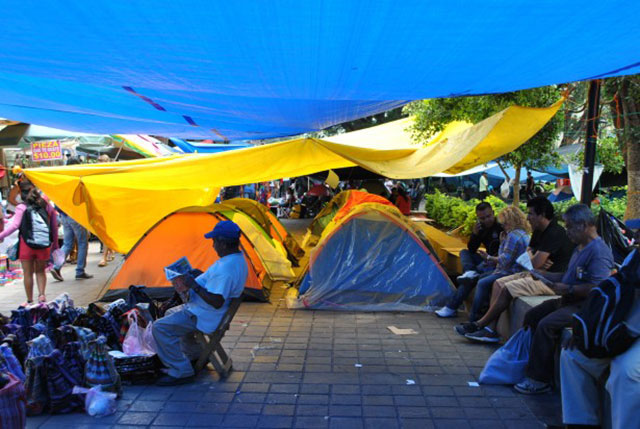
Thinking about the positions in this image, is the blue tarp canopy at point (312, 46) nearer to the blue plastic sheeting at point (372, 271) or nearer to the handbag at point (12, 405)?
the handbag at point (12, 405)

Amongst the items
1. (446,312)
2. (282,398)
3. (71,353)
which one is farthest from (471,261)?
(71,353)

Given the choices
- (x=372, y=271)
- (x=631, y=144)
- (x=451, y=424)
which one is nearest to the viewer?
(x=451, y=424)

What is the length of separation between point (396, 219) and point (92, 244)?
366 inches

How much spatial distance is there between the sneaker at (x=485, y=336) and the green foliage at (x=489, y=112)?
3447 mm

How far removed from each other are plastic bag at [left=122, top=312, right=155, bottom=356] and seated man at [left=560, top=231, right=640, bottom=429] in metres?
3.40

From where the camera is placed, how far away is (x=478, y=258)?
6766 millimetres

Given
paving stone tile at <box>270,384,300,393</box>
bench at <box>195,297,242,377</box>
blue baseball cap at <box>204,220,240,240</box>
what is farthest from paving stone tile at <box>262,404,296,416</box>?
blue baseball cap at <box>204,220,240,240</box>

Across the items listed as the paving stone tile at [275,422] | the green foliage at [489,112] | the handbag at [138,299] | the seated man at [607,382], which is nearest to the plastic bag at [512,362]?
the seated man at [607,382]

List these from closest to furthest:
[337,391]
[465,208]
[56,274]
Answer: [337,391]
[56,274]
[465,208]

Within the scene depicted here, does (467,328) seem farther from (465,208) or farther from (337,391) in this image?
(465,208)

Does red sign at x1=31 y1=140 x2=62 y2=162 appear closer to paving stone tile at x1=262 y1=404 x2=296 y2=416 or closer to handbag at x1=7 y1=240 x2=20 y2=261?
handbag at x1=7 y1=240 x2=20 y2=261

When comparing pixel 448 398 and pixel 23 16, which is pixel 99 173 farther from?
pixel 448 398

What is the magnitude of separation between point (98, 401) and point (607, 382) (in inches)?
138

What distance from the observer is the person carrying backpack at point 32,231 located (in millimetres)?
6359
